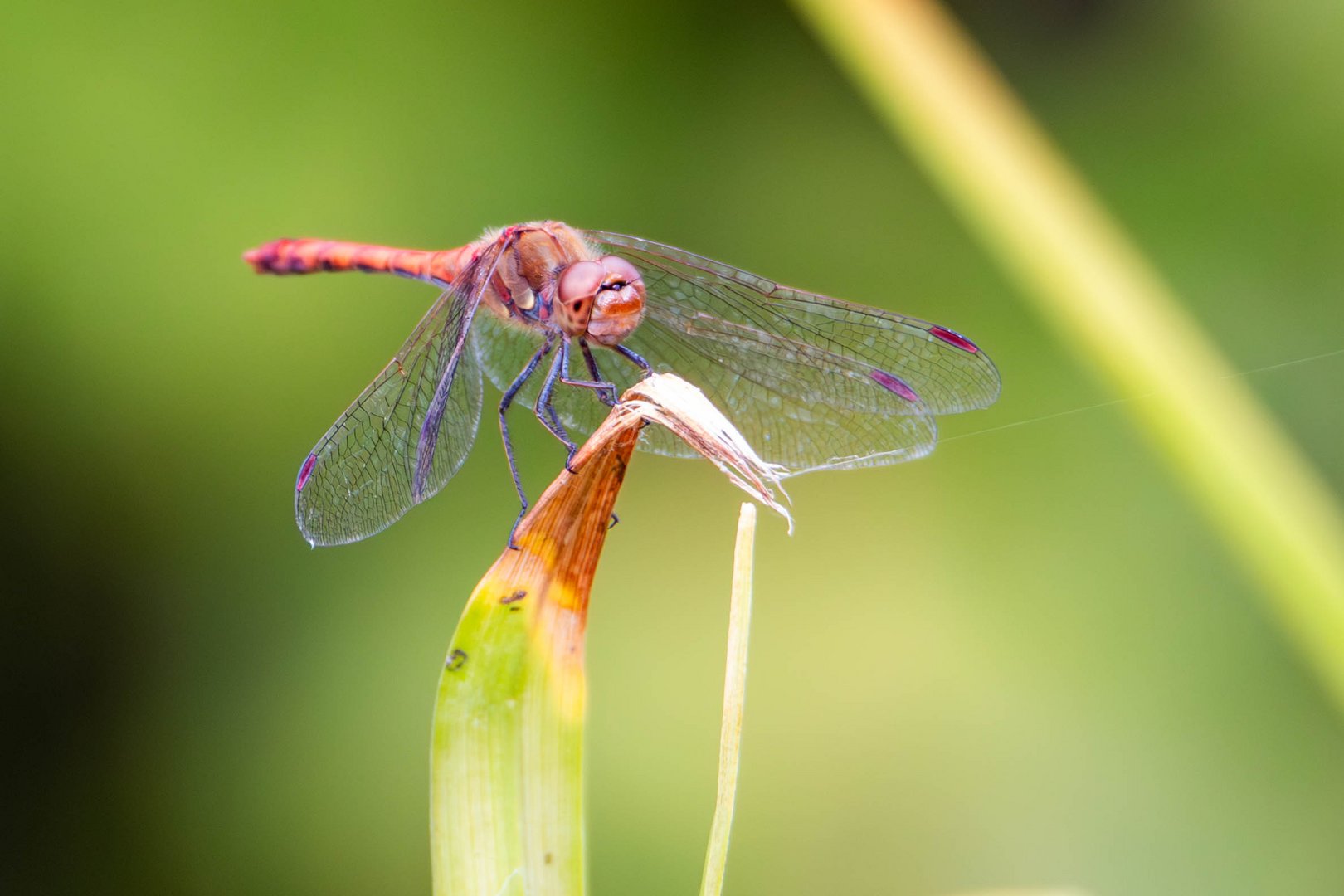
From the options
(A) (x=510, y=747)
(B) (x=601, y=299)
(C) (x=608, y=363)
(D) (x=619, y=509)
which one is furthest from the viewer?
(D) (x=619, y=509)

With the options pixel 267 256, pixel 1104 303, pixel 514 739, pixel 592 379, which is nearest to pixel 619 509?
pixel 592 379

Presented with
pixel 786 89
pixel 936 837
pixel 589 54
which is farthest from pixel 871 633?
pixel 589 54

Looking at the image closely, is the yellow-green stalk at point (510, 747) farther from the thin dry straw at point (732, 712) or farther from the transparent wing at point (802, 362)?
the transparent wing at point (802, 362)

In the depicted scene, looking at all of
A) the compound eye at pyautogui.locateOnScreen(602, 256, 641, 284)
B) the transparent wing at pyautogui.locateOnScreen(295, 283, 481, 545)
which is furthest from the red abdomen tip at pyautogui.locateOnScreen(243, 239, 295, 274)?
the compound eye at pyautogui.locateOnScreen(602, 256, 641, 284)

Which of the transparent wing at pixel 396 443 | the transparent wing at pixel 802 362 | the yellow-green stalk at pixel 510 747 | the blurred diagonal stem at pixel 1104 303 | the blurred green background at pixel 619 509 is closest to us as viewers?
the yellow-green stalk at pixel 510 747

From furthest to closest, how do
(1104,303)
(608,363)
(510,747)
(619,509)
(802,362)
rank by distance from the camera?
(619,509)
(608,363)
(802,362)
(1104,303)
(510,747)

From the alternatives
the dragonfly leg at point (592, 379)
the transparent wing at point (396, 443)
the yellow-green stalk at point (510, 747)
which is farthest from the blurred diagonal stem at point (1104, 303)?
the yellow-green stalk at point (510, 747)

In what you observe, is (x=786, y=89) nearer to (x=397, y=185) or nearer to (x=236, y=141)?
(x=397, y=185)

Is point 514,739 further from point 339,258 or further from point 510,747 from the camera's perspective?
point 339,258
